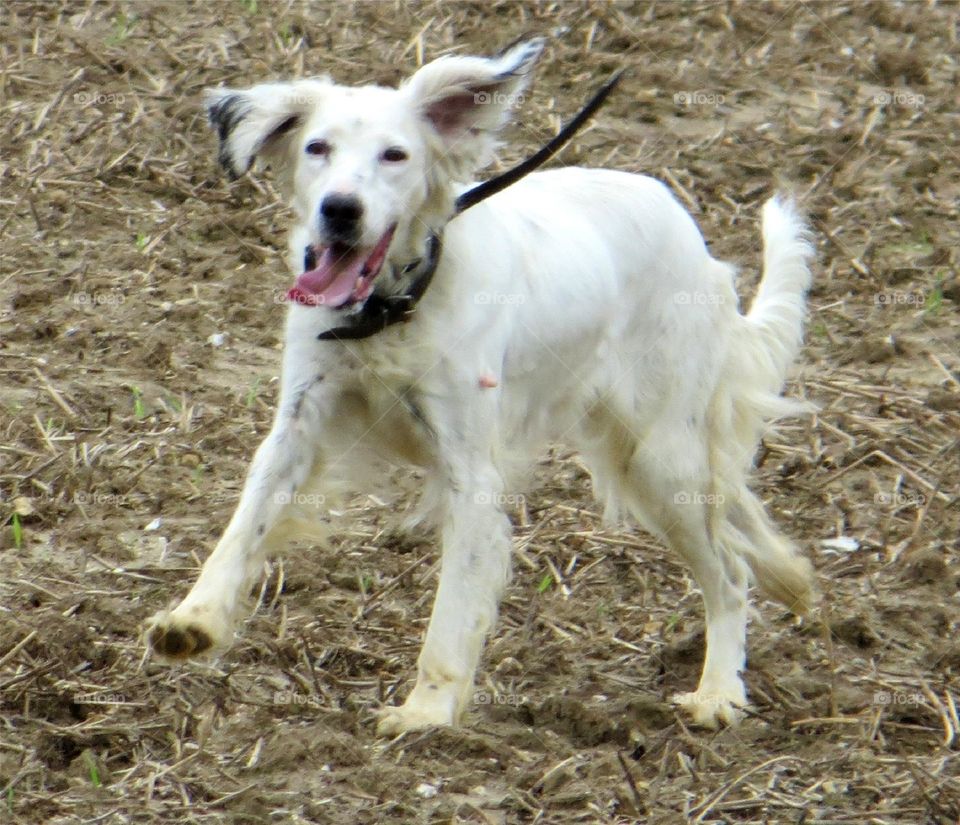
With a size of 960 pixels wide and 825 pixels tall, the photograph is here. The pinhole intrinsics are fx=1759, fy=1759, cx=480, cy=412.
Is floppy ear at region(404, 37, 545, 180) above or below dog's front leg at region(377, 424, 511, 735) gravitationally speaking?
above

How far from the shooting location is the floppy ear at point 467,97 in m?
4.60

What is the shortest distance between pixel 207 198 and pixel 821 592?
3354 millimetres

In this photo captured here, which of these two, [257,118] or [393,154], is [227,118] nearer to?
[257,118]

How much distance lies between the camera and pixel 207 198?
7574mm

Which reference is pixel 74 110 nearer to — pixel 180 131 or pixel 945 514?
pixel 180 131

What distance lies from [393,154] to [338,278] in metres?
0.35

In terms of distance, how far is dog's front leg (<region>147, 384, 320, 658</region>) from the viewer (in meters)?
4.13

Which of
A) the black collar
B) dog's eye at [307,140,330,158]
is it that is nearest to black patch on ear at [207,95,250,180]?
dog's eye at [307,140,330,158]

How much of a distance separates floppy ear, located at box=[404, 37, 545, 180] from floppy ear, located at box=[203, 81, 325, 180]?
29 cm

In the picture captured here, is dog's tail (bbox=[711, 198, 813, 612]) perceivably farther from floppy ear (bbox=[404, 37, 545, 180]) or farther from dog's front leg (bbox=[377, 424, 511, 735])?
floppy ear (bbox=[404, 37, 545, 180])

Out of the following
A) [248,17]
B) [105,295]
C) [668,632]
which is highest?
[248,17]

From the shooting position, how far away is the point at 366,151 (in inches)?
174

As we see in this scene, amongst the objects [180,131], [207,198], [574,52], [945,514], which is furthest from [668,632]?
[574,52]

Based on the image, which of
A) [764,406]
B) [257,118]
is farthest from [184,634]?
[764,406]
